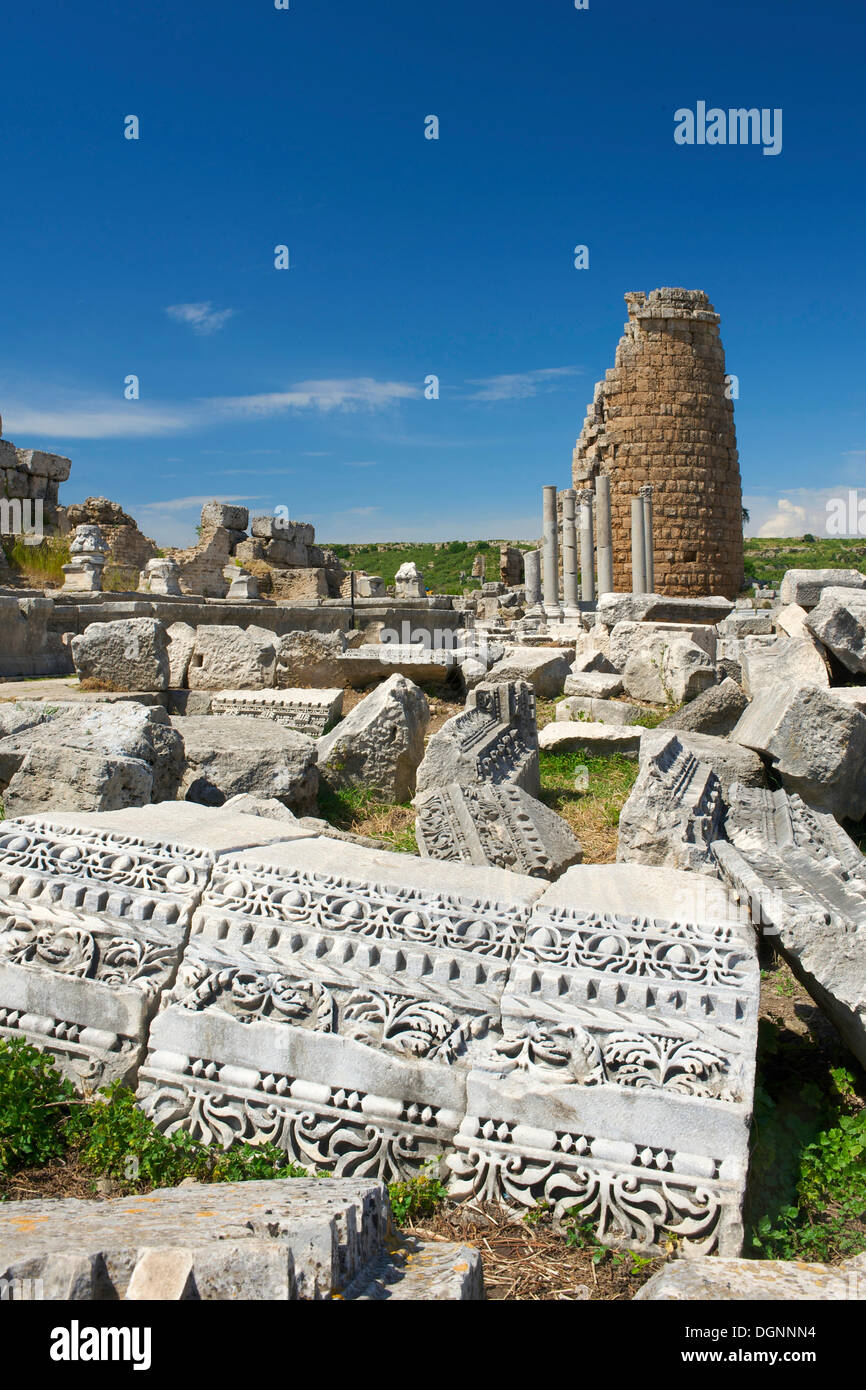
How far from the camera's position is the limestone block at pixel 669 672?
8.00m

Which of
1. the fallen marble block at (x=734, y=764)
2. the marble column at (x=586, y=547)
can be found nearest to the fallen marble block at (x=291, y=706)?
the fallen marble block at (x=734, y=764)

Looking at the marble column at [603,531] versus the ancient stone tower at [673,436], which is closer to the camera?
the marble column at [603,531]

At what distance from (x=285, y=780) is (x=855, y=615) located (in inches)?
179

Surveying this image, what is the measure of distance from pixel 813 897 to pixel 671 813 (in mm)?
1188

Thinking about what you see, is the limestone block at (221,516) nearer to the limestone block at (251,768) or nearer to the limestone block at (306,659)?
the limestone block at (306,659)

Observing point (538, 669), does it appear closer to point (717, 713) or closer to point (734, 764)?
point (717, 713)

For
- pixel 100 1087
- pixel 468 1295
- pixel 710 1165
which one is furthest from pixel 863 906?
pixel 100 1087

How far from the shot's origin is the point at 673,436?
2208cm

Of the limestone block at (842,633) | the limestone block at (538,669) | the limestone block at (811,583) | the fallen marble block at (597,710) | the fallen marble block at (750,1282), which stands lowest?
the fallen marble block at (750,1282)

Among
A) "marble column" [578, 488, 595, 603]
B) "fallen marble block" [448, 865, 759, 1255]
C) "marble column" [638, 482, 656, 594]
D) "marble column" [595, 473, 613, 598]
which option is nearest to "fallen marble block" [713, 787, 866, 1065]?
"fallen marble block" [448, 865, 759, 1255]

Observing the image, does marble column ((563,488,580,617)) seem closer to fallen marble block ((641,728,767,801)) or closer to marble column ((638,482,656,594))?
marble column ((638,482,656,594))

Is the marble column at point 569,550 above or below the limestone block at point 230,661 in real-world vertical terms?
above

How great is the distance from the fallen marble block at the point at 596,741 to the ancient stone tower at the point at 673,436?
54.5ft

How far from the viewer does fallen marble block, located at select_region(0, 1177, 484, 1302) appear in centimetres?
143
